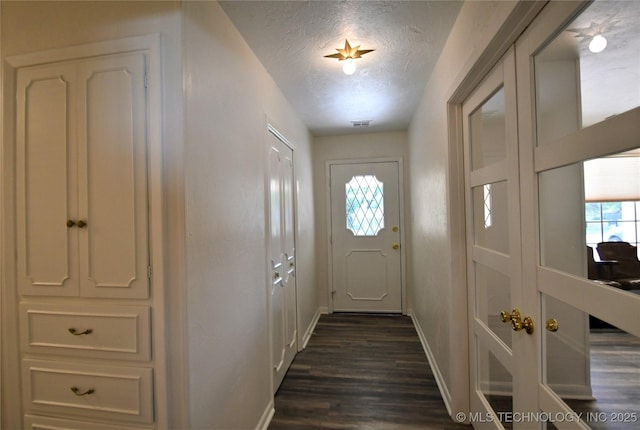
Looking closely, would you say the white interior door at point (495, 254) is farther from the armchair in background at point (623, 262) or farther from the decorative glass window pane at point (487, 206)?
the armchair in background at point (623, 262)

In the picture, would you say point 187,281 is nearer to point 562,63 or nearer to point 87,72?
point 87,72

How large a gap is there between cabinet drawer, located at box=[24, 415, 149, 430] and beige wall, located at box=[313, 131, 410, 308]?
293 centimetres

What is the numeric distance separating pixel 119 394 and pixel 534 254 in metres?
1.78

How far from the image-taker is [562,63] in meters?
0.92

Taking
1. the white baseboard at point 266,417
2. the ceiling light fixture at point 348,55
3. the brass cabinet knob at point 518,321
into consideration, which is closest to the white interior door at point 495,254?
the brass cabinet knob at point 518,321

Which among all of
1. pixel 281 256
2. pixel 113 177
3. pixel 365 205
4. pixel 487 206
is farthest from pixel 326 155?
pixel 113 177

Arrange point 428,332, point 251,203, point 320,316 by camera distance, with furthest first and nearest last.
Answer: point 320,316
point 428,332
point 251,203

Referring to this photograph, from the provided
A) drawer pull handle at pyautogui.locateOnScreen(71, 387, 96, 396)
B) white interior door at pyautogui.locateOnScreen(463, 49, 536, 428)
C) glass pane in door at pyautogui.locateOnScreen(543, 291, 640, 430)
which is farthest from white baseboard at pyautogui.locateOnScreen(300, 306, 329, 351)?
glass pane in door at pyautogui.locateOnScreen(543, 291, 640, 430)

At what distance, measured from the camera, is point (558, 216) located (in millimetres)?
974

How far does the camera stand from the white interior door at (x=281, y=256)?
2182 millimetres

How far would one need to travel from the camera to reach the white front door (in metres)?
3.87

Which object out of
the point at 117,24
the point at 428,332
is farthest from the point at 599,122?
the point at 428,332

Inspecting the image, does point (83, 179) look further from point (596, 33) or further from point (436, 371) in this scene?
point (436, 371)

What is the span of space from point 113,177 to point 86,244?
32 centimetres
